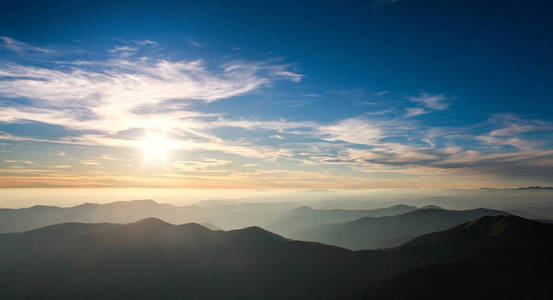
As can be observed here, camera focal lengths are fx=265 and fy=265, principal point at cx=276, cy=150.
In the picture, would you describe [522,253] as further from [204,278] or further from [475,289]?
[204,278]

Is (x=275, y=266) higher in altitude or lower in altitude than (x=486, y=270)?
lower

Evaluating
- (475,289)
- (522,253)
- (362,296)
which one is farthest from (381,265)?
(522,253)

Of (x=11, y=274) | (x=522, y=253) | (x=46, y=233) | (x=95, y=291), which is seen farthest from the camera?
(x=46, y=233)

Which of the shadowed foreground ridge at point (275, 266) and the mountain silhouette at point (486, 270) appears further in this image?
the shadowed foreground ridge at point (275, 266)

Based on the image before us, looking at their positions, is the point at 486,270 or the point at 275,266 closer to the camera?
the point at 486,270

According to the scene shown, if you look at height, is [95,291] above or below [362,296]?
below

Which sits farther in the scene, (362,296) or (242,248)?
(242,248)

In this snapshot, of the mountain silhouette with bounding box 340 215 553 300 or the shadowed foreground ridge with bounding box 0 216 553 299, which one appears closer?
the mountain silhouette with bounding box 340 215 553 300

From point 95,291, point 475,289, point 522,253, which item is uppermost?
point 522,253
